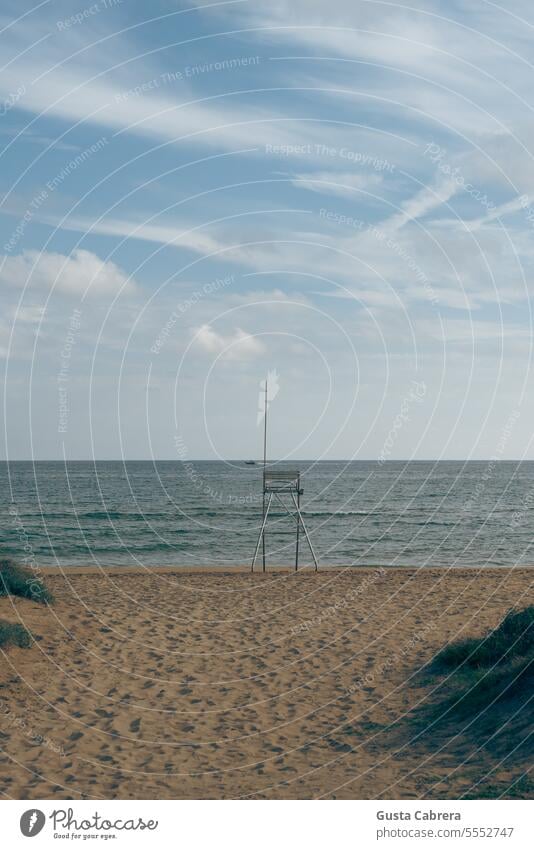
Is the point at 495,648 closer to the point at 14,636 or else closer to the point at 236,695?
the point at 236,695

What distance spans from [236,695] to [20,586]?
718cm

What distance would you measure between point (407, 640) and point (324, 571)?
9884 millimetres

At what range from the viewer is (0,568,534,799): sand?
7629 millimetres

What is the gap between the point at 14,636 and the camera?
12406 mm

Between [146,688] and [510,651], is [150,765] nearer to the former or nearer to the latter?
[146,688]

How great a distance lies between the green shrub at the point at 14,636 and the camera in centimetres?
1220

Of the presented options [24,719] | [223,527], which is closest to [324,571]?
[24,719]

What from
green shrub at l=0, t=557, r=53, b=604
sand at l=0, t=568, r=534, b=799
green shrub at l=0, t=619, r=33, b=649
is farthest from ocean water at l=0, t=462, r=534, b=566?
green shrub at l=0, t=619, r=33, b=649

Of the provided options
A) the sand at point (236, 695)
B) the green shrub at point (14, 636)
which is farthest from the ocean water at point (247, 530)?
the green shrub at point (14, 636)

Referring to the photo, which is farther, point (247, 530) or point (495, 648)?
point (247, 530)

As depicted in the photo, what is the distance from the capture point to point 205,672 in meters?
11.9

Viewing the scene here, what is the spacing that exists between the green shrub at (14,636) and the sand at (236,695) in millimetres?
213

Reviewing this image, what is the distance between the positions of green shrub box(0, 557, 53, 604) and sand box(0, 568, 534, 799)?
340 millimetres

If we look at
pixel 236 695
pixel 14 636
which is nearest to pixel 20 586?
pixel 14 636
